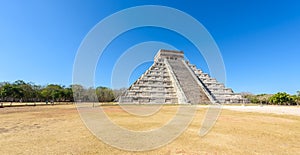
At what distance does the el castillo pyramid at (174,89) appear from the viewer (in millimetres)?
36000

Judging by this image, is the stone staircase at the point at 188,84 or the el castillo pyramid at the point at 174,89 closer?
the el castillo pyramid at the point at 174,89

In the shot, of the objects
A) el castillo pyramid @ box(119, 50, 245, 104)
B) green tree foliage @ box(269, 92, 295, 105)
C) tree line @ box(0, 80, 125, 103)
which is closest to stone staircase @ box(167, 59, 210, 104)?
el castillo pyramid @ box(119, 50, 245, 104)

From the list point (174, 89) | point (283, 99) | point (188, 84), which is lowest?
point (283, 99)

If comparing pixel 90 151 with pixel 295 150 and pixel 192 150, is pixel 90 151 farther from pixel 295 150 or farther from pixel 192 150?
pixel 295 150

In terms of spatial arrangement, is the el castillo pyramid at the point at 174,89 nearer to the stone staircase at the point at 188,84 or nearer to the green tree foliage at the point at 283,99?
the stone staircase at the point at 188,84

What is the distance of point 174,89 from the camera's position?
40875 millimetres

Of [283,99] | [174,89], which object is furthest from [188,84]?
[283,99]

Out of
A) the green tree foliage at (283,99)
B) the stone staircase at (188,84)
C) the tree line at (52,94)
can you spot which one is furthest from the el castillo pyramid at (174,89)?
the tree line at (52,94)

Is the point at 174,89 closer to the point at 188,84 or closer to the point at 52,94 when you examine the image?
the point at 188,84

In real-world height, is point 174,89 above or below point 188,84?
below

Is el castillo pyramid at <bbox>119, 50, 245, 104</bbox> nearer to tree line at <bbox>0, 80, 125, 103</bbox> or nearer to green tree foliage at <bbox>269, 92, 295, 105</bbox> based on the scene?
green tree foliage at <bbox>269, 92, 295, 105</bbox>

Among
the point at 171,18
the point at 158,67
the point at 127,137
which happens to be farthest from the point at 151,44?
the point at 158,67

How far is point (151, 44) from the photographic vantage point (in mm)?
17828

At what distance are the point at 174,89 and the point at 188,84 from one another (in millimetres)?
4233
